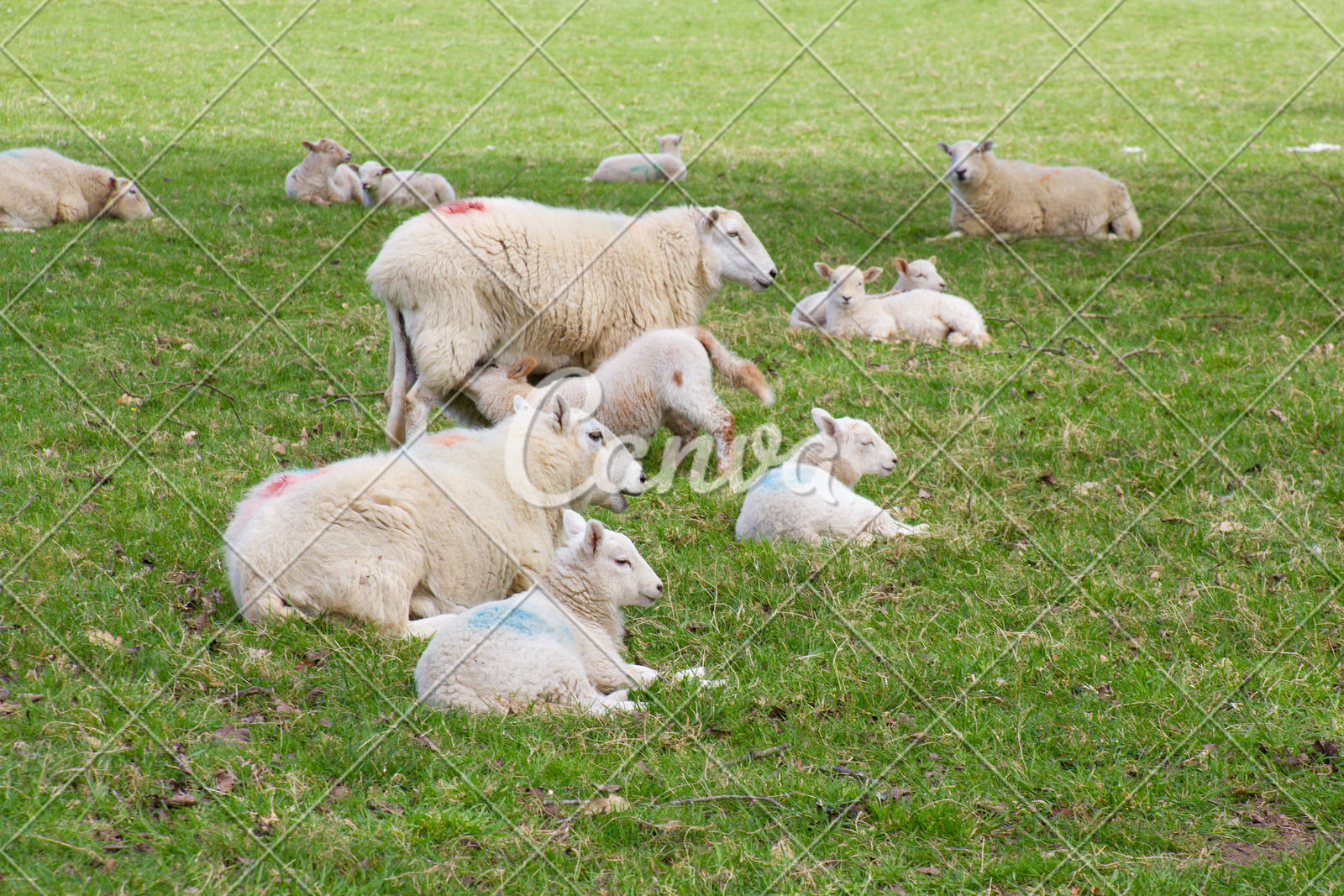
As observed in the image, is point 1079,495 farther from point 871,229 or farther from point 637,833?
point 871,229

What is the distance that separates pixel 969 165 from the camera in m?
13.0

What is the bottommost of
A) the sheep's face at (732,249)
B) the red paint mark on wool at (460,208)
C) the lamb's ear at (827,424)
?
the lamb's ear at (827,424)

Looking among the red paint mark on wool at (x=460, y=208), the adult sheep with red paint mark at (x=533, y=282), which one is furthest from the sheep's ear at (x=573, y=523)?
the red paint mark on wool at (x=460, y=208)

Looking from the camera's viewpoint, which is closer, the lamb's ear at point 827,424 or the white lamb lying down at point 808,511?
the white lamb lying down at point 808,511

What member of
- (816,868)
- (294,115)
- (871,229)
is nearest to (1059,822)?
(816,868)

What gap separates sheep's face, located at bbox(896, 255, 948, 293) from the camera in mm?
9875

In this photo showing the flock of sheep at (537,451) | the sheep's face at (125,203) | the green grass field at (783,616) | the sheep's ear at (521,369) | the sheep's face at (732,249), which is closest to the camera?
the green grass field at (783,616)

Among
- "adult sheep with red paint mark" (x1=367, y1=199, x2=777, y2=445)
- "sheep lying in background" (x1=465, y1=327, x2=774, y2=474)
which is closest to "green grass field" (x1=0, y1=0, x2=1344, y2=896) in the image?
"sheep lying in background" (x1=465, y1=327, x2=774, y2=474)

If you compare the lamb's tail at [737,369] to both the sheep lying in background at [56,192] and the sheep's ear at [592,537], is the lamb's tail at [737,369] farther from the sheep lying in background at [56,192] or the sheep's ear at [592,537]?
the sheep lying in background at [56,192]

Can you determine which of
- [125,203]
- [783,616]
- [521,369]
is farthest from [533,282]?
[125,203]

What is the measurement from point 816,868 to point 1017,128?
19.9m

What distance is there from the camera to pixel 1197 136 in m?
18.8

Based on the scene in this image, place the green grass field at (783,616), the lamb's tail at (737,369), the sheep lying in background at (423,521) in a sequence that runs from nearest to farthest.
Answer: the green grass field at (783,616), the sheep lying in background at (423,521), the lamb's tail at (737,369)

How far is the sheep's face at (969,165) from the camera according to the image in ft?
42.6
